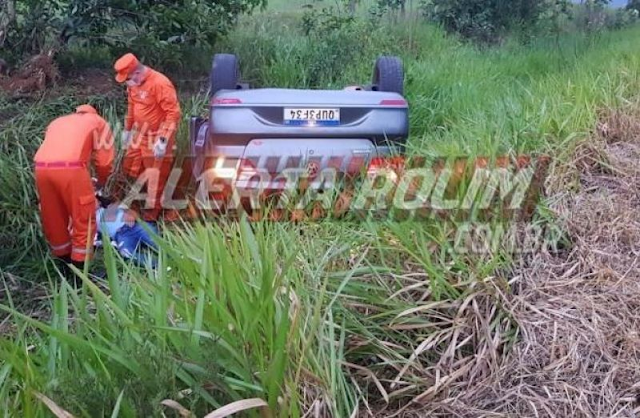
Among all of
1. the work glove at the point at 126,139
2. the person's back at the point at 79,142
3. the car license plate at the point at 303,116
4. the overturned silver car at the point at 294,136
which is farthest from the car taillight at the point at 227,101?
the work glove at the point at 126,139

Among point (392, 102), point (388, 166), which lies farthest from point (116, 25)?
point (388, 166)

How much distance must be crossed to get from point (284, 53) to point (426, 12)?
14.3 feet

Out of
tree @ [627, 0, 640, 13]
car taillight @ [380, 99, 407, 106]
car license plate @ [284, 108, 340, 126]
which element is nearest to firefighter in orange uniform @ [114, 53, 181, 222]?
car license plate @ [284, 108, 340, 126]

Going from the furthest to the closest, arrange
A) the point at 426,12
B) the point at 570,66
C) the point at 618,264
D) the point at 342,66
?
the point at 426,12, the point at 342,66, the point at 570,66, the point at 618,264

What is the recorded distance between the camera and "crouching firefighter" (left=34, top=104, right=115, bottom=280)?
168 inches

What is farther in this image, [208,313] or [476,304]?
[476,304]

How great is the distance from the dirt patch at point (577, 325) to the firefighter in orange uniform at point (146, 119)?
335 centimetres

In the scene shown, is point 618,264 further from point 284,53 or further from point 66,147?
point 284,53

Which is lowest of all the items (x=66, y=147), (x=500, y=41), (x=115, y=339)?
(x=500, y=41)

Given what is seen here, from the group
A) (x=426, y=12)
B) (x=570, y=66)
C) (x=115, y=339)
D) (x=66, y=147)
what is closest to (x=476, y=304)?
(x=115, y=339)

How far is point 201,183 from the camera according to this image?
3.89 meters

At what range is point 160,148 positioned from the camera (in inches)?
210

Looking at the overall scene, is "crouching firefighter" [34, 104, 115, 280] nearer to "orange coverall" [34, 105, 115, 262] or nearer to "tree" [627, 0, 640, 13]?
"orange coverall" [34, 105, 115, 262]

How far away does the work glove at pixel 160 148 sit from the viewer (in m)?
5.34
